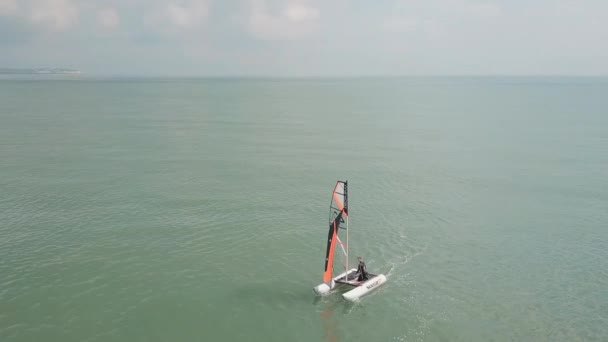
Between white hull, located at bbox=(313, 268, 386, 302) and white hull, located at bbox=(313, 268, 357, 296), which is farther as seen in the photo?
white hull, located at bbox=(313, 268, 357, 296)

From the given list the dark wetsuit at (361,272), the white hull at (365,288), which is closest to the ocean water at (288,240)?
the white hull at (365,288)

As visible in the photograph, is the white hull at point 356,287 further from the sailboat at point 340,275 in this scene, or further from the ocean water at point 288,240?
the ocean water at point 288,240

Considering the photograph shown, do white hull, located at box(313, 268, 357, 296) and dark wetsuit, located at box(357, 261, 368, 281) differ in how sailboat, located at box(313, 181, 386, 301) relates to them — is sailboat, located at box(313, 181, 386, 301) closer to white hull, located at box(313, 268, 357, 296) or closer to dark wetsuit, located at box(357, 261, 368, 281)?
white hull, located at box(313, 268, 357, 296)

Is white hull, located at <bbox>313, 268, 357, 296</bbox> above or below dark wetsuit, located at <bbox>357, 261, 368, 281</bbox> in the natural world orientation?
below

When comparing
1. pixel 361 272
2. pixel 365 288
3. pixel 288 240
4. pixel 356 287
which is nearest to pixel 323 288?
pixel 356 287

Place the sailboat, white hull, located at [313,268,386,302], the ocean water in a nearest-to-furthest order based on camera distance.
Result: the ocean water < the sailboat < white hull, located at [313,268,386,302]

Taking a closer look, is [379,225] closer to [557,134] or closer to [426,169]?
[426,169]

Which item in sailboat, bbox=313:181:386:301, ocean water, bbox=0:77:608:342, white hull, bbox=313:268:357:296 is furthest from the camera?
white hull, bbox=313:268:357:296

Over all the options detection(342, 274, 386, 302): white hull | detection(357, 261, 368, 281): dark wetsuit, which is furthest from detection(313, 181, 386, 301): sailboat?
detection(357, 261, 368, 281): dark wetsuit
